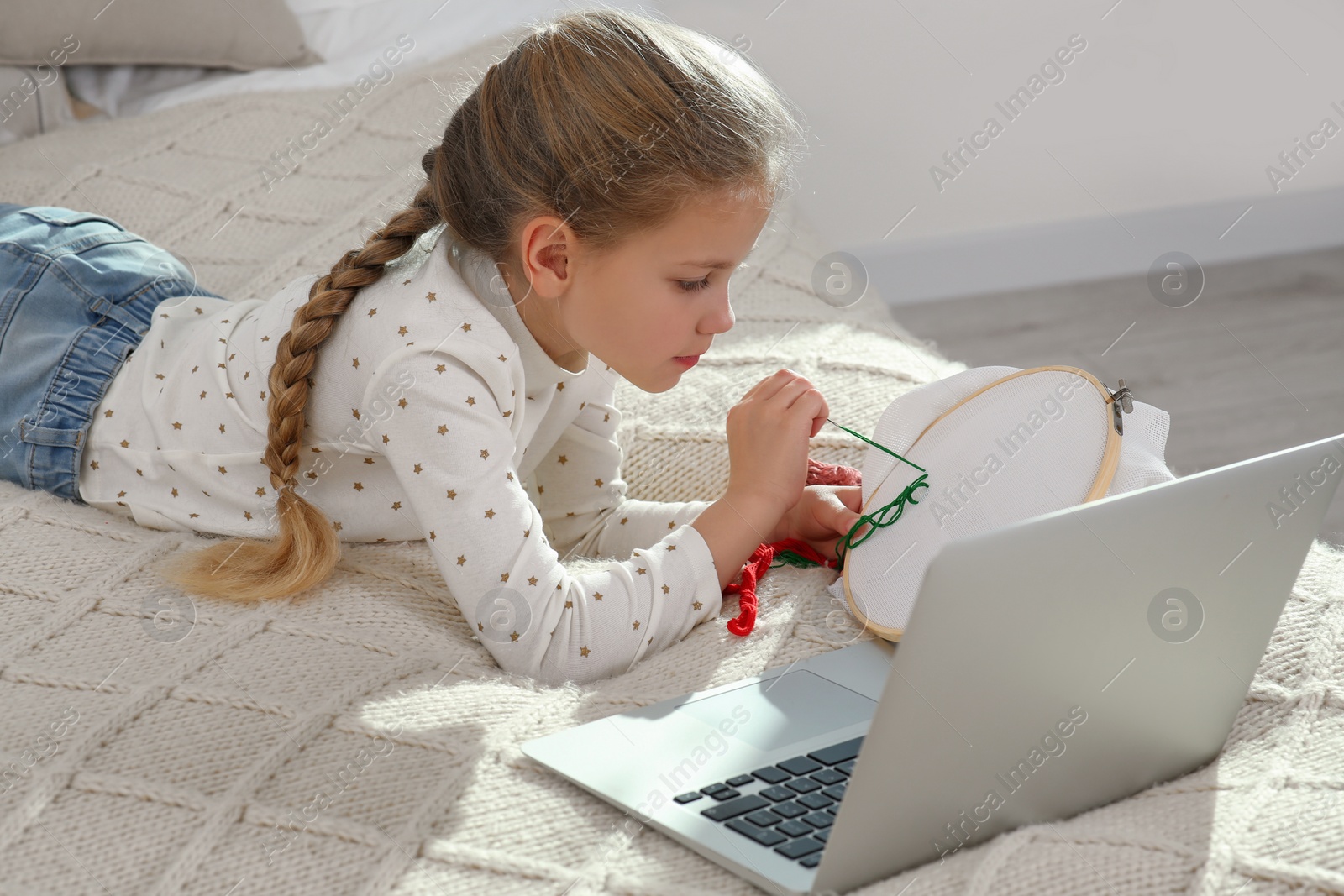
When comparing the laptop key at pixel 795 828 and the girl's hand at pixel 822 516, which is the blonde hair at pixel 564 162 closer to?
the girl's hand at pixel 822 516

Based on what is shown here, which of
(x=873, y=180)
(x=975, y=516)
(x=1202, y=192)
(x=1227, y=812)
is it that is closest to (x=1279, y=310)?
(x=1202, y=192)

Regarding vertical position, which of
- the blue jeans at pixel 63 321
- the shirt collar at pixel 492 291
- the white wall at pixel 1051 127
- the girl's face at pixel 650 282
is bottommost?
the blue jeans at pixel 63 321

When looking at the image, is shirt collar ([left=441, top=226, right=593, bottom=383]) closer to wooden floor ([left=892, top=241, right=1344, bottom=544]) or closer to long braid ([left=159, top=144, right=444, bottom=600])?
long braid ([left=159, top=144, right=444, bottom=600])

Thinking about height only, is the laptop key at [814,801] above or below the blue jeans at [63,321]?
above

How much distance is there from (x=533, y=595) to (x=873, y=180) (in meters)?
1.64

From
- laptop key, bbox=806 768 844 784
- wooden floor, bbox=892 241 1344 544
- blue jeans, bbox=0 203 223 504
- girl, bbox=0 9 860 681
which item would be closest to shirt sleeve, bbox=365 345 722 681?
girl, bbox=0 9 860 681

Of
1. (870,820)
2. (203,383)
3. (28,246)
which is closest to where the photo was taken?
(870,820)

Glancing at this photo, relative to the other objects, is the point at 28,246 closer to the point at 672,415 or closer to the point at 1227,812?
the point at 672,415

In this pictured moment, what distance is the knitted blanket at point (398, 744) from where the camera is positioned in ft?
1.76

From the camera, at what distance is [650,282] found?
818 millimetres

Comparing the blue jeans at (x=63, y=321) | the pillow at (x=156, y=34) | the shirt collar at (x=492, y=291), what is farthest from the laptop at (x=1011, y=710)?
the pillow at (x=156, y=34)

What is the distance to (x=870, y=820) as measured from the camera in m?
0.49

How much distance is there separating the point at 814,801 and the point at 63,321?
33.8 inches

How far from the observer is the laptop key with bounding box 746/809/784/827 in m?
0.55
